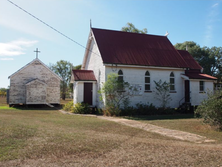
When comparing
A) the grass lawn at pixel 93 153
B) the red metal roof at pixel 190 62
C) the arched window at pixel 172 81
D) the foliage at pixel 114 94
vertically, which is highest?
the red metal roof at pixel 190 62

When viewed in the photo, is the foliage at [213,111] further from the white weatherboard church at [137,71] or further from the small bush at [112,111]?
the white weatherboard church at [137,71]

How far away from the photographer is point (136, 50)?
22.9 metres

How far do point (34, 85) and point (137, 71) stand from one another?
14457 mm

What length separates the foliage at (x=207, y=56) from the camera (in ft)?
156

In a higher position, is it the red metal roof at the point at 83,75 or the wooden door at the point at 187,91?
the red metal roof at the point at 83,75

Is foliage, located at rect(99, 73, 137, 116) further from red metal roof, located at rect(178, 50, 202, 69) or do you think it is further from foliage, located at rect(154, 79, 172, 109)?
red metal roof, located at rect(178, 50, 202, 69)

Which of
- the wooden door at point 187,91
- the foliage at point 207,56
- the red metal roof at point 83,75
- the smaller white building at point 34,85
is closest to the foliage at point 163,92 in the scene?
the wooden door at point 187,91

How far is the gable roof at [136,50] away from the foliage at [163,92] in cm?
190

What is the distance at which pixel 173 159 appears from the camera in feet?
19.7

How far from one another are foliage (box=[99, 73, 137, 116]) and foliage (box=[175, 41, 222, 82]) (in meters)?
31.1

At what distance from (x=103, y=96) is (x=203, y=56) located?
35.6 metres

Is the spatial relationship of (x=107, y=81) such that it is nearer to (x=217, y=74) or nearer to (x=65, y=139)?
(x=65, y=139)

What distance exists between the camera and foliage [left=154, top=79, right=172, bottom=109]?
69.7 ft

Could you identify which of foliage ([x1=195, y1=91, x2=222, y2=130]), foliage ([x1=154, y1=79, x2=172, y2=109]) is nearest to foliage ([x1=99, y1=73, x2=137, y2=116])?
foliage ([x1=154, y1=79, x2=172, y2=109])
